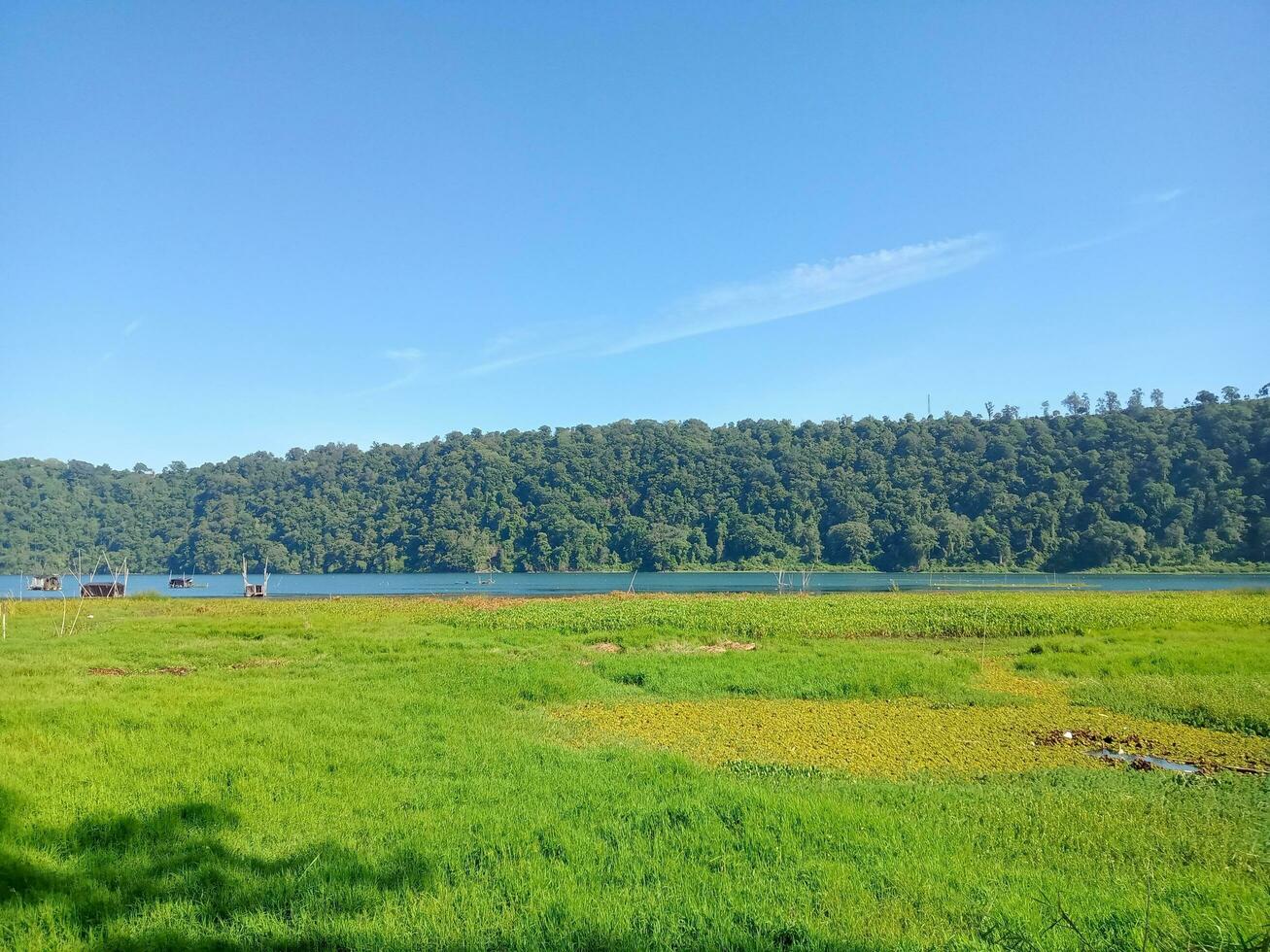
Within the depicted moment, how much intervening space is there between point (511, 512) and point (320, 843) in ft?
387

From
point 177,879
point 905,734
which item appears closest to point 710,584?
point 905,734

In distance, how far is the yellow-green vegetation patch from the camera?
35.3ft

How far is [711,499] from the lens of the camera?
407ft

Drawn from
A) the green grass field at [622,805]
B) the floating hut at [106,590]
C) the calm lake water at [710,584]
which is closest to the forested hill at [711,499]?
the calm lake water at [710,584]

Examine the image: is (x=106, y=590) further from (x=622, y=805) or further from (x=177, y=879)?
(x=622, y=805)

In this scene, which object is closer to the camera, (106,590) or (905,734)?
(905,734)

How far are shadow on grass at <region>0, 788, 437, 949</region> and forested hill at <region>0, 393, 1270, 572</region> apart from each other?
334ft

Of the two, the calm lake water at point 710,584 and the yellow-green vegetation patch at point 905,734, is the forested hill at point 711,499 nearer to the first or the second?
the calm lake water at point 710,584

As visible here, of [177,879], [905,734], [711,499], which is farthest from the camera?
[711,499]

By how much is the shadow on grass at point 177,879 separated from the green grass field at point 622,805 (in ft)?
0.09

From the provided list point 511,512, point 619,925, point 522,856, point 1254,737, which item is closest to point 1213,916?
point 619,925

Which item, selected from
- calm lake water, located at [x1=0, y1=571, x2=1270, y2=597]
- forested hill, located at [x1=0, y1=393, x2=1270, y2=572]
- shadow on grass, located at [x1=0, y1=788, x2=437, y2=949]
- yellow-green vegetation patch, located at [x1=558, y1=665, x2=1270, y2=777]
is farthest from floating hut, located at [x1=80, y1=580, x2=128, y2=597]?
forested hill, located at [x1=0, y1=393, x2=1270, y2=572]

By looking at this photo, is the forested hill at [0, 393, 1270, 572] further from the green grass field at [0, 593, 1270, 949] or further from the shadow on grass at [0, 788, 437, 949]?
the shadow on grass at [0, 788, 437, 949]

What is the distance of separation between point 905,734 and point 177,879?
418 inches
